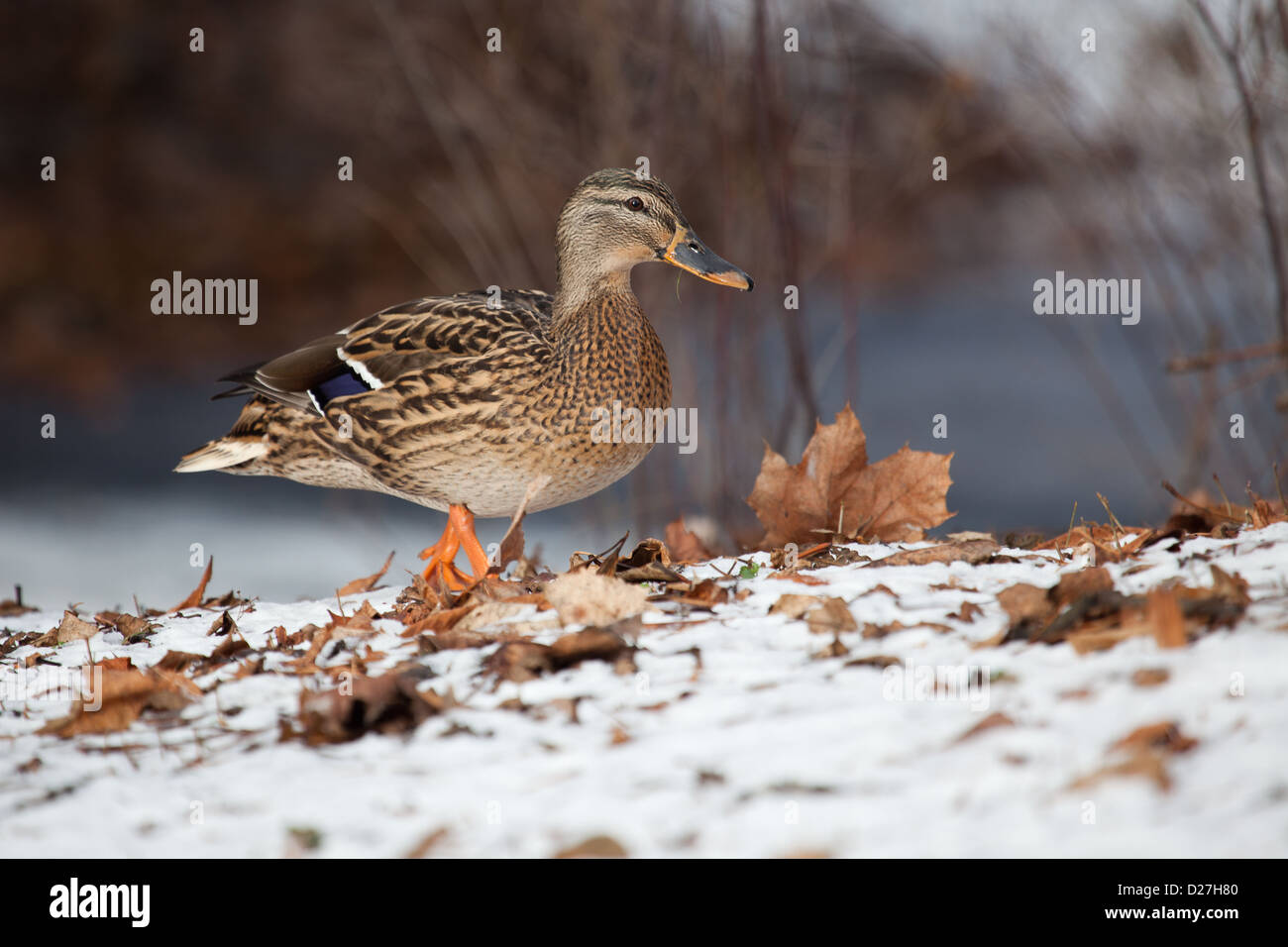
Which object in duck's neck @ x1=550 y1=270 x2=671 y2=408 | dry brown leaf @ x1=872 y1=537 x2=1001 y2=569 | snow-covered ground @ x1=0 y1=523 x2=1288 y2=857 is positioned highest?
duck's neck @ x1=550 y1=270 x2=671 y2=408

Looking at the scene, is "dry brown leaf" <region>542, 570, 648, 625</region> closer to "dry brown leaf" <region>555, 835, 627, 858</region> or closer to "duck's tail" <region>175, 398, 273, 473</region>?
"dry brown leaf" <region>555, 835, 627, 858</region>

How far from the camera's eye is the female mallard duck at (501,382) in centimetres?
327

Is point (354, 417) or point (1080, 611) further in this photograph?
point (354, 417)

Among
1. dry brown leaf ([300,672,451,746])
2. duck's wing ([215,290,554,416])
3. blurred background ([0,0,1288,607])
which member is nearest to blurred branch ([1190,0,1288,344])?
blurred background ([0,0,1288,607])

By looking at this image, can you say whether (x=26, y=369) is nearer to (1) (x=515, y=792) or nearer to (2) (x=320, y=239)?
(2) (x=320, y=239)

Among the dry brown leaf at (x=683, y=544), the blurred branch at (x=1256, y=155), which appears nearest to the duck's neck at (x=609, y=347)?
the dry brown leaf at (x=683, y=544)

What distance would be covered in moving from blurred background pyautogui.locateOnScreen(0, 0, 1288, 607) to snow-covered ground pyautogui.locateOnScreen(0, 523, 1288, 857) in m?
1.44

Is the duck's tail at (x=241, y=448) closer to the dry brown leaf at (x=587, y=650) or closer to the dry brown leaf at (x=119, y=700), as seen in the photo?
the dry brown leaf at (x=119, y=700)

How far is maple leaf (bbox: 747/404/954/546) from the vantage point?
3.01 meters

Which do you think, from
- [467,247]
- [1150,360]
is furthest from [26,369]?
[1150,360]

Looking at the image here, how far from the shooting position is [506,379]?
3.30 metres

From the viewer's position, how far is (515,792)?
1555mm
